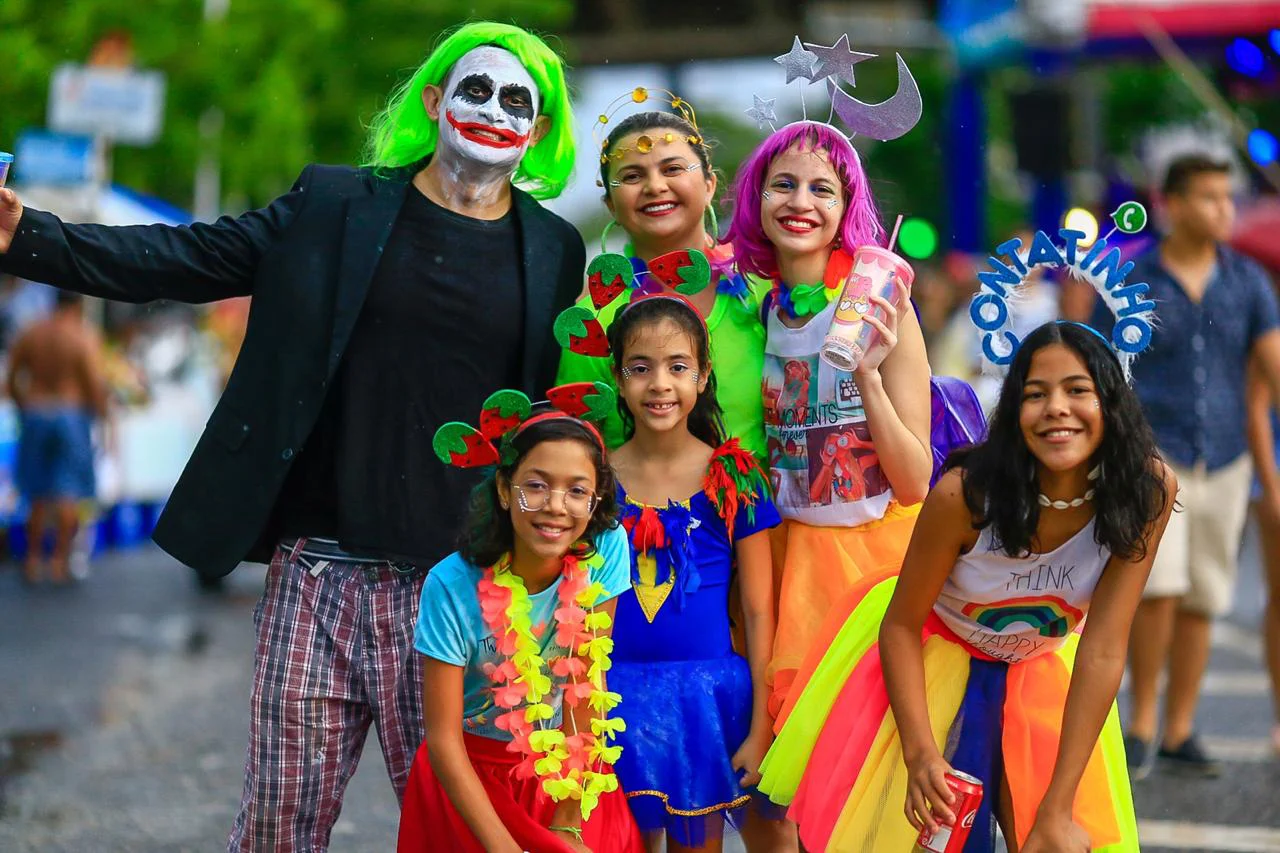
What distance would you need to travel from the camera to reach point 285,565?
152 inches

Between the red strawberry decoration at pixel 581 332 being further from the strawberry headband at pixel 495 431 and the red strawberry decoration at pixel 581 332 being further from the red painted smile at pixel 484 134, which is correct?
the red painted smile at pixel 484 134

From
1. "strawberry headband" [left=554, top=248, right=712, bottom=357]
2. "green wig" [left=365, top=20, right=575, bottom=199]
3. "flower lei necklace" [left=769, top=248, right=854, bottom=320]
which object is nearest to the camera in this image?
"strawberry headband" [left=554, top=248, right=712, bottom=357]

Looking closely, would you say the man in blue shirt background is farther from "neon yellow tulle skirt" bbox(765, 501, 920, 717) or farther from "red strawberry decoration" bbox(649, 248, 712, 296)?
"red strawberry decoration" bbox(649, 248, 712, 296)

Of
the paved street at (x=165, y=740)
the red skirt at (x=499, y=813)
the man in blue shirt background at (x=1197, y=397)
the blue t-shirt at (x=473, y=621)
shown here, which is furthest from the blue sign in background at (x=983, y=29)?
the red skirt at (x=499, y=813)

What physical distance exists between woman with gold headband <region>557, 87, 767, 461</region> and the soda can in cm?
40

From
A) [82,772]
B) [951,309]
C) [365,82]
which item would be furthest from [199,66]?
[82,772]

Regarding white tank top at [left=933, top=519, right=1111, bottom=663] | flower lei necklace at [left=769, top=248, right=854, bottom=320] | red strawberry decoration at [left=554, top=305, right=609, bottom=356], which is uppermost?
flower lei necklace at [left=769, top=248, right=854, bottom=320]

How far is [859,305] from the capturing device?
Result: 3578mm

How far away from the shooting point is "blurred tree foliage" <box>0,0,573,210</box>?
15.0 metres

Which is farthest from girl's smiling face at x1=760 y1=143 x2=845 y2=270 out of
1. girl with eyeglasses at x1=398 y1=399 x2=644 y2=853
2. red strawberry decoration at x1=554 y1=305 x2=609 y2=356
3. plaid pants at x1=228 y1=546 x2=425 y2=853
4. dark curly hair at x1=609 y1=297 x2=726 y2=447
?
plaid pants at x1=228 y1=546 x2=425 y2=853

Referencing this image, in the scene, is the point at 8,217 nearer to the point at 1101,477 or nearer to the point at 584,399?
the point at 584,399

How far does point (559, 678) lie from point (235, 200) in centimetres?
1915

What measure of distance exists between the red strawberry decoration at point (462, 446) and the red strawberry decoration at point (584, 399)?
0.20 metres

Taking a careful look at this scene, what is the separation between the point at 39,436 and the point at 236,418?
29.2 feet
